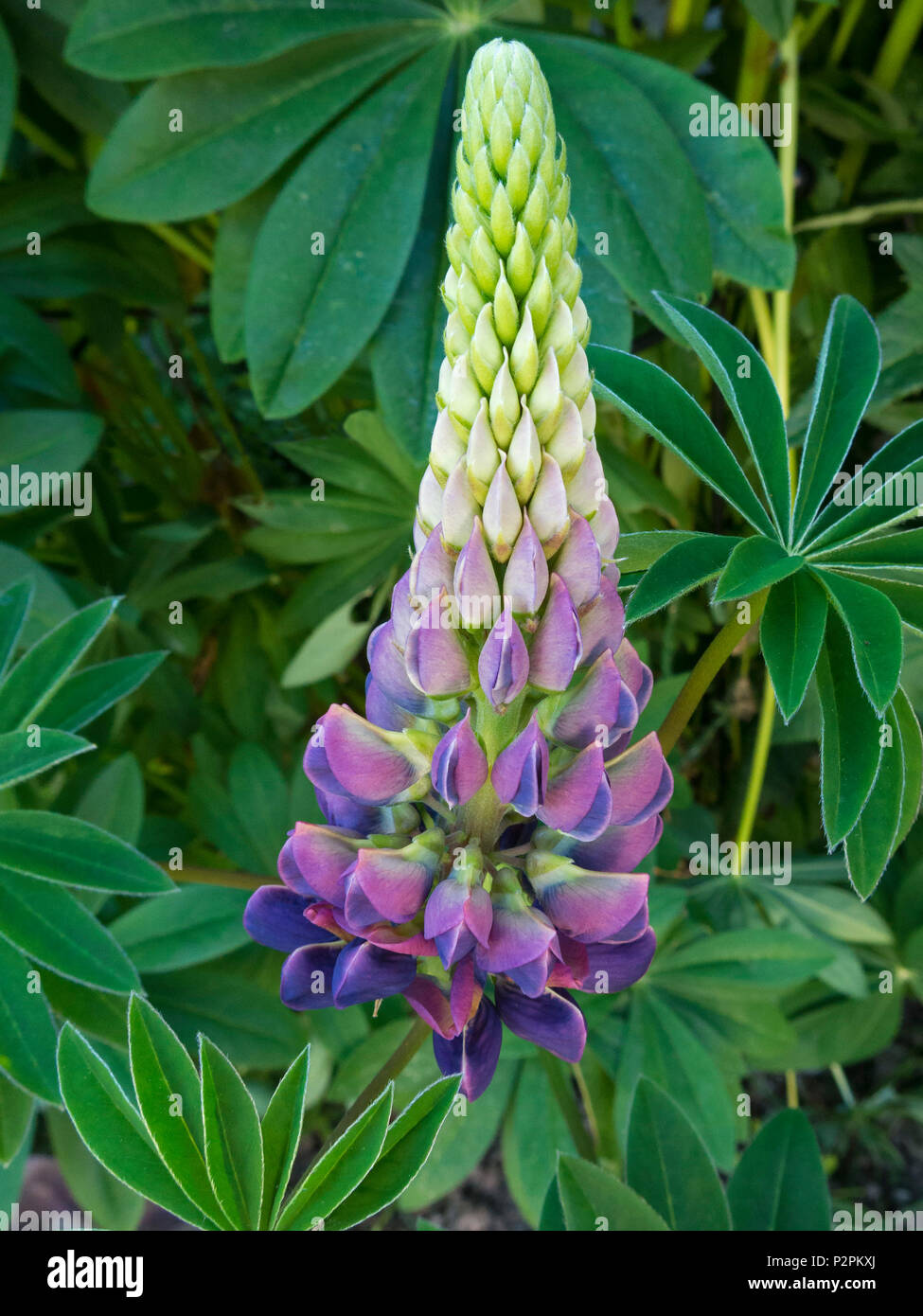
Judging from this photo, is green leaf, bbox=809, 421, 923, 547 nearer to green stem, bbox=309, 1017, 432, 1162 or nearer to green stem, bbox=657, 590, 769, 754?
green stem, bbox=657, 590, 769, 754

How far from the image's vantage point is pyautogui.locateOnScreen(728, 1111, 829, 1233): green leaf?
72cm

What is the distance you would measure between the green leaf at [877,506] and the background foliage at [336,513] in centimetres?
5

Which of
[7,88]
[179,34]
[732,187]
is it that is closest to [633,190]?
[732,187]

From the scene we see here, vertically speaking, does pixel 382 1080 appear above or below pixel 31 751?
below

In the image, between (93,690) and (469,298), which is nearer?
(469,298)

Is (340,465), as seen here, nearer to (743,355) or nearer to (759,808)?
(743,355)

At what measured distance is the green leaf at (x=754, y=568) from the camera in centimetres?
61

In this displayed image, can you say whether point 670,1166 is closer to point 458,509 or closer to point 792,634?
point 792,634

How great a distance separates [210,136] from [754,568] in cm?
74

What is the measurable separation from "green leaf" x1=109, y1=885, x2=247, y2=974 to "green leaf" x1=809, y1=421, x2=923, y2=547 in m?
0.73

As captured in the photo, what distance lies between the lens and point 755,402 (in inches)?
30.1

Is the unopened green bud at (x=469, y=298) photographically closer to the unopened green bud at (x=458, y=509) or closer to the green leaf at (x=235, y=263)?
the unopened green bud at (x=458, y=509)

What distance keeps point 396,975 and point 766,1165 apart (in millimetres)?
359
